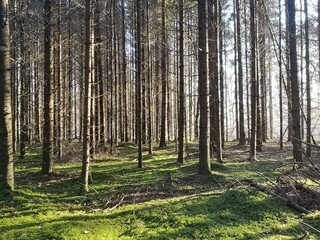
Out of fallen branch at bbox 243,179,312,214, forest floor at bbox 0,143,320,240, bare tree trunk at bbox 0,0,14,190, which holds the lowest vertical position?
forest floor at bbox 0,143,320,240

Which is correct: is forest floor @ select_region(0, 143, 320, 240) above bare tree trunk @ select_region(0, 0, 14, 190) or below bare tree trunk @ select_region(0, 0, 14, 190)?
below

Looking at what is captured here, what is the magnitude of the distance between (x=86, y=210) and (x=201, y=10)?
646 cm

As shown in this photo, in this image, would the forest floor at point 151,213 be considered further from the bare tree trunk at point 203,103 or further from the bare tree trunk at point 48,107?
the bare tree trunk at point 48,107

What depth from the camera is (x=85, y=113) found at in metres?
7.92

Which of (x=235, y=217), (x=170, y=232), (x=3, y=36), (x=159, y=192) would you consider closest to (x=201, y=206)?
(x=235, y=217)

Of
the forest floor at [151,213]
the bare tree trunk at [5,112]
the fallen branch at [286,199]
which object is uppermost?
the bare tree trunk at [5,112]

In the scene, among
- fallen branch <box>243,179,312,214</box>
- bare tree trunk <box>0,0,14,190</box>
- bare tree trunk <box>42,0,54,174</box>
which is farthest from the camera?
bare tree trunk <box>42,0,54,174</box>

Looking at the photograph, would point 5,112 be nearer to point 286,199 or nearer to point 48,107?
point 48,107

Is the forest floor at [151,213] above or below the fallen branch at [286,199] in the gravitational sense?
below

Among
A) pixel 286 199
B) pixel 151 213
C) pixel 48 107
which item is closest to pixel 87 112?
pixel 48 107

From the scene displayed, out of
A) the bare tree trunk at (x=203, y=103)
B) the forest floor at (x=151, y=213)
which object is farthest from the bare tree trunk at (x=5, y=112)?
the bare tree trunk at (x=203, y=103)

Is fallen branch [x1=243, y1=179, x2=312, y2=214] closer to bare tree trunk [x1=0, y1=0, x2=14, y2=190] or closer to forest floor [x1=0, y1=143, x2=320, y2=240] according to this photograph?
forest floor [x1=0, y1=143, x2=320, y2=240]

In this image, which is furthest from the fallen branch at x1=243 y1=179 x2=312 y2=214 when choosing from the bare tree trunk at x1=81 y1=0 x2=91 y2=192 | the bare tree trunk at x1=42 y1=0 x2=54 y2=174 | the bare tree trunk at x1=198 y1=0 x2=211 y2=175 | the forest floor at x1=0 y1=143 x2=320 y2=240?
the bare tree trunk at x1=42 y1=0 x2=54 y2=174

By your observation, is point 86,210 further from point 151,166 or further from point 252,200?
point 151,166
